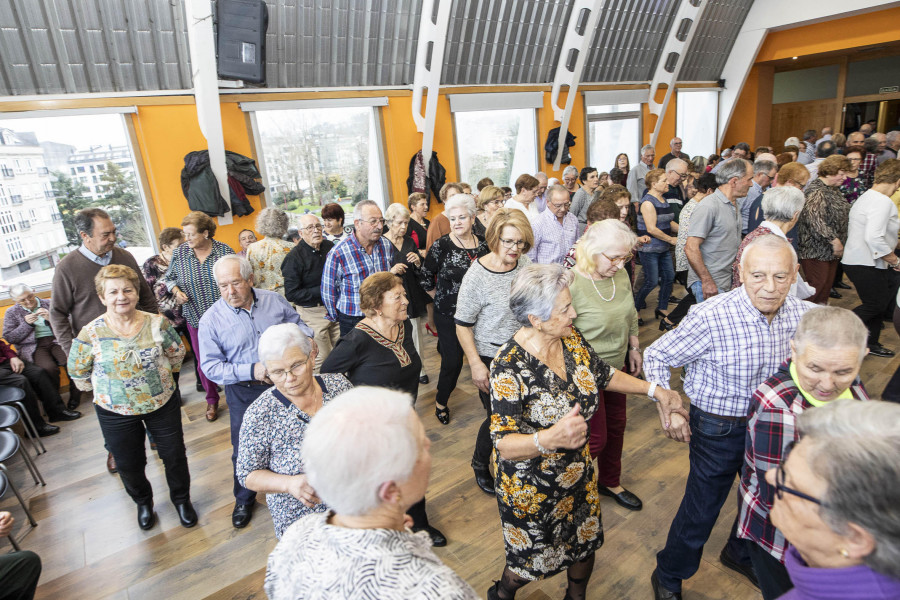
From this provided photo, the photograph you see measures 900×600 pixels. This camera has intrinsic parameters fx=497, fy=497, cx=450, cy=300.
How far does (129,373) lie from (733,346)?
2.93m

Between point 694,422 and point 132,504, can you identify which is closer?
point 694,422

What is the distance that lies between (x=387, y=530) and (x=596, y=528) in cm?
131

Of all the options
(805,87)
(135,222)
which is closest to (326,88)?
(135,222)

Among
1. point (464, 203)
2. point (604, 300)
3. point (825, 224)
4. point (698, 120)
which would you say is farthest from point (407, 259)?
point (698, 120)

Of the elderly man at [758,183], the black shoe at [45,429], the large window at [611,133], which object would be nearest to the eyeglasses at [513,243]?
the elderly man at [758,183]

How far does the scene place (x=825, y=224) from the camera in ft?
14.0

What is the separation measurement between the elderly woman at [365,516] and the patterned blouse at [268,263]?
338cm

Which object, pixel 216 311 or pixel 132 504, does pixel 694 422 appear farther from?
pixel 132 504

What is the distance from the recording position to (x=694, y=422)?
2.07 metres

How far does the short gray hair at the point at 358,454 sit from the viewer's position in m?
1.01

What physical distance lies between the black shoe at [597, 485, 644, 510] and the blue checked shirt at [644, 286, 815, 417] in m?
1.14

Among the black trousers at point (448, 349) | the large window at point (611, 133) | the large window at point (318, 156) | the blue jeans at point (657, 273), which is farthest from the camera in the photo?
the large window at point (611, 133)

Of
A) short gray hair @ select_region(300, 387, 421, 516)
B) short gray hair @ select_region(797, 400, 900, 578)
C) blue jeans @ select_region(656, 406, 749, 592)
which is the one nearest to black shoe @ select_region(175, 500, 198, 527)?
short gray hair @ select_region(300, 387, 421, 516)

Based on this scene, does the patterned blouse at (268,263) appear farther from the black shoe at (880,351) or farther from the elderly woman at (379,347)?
the black shoe at (880,351)
